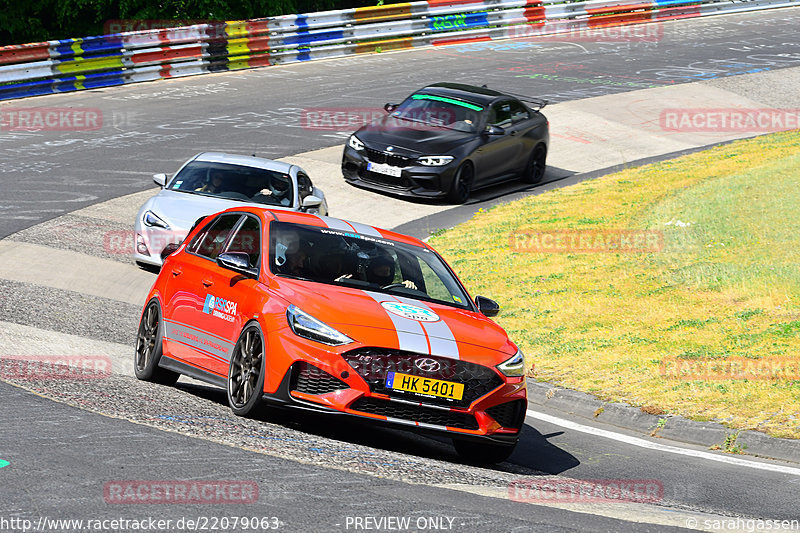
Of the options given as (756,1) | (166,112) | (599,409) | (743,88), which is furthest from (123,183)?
(756,1)

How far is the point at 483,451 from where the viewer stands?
26.7 feet

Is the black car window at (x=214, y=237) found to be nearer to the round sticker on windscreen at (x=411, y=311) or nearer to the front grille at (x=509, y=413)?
the round sticker on windscreen at (x=411, y=311)

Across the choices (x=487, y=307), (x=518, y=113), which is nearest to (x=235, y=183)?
(x=487, y=307)

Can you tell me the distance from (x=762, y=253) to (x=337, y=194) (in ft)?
26.8

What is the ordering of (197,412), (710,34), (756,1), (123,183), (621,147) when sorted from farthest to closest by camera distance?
(756,1) < (710,34) < (621,147) < (123,183) < (197,412)

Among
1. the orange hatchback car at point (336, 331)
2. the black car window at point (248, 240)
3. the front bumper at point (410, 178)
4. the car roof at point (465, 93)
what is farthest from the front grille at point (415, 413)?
the car roof at point (465, 93)

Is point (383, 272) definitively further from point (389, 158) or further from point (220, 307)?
point (389, 158)

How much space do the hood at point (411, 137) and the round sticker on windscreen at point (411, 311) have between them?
11702 millimetres

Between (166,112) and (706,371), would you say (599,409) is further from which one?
(166,112)

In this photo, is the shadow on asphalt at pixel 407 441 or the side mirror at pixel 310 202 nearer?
the shadow on asphalt at pixel 407 441

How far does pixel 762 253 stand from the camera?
1466 centimetres

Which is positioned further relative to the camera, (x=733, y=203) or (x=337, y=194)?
(x=337, y=194)

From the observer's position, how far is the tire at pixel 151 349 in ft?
30.8

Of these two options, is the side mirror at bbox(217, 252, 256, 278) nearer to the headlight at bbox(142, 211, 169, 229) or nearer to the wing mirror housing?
the headlight at bbox(142, 211, 169, 229)
